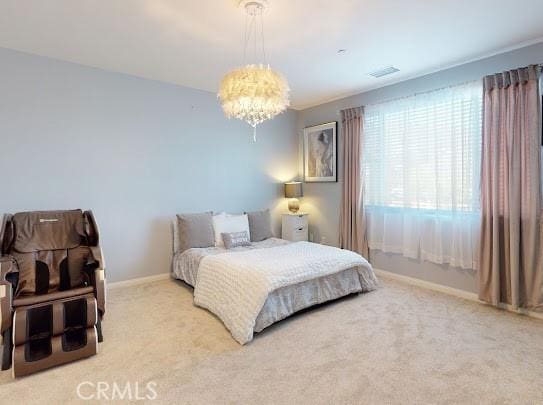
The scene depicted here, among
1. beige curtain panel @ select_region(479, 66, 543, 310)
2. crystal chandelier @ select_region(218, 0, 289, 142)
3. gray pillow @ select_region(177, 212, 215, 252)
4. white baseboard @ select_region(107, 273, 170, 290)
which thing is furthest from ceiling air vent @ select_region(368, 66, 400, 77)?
white baseboard @ select_region(107, 273, 170, 290)

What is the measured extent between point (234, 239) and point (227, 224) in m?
0.31

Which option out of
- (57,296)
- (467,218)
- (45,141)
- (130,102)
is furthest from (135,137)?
(467,218)

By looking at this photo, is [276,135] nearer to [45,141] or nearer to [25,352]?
[45,141]

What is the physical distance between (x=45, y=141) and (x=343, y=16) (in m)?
3.18

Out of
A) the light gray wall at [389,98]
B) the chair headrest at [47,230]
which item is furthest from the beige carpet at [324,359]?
the chair headrest at [47,230]

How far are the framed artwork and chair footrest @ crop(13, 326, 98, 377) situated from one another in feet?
12.2

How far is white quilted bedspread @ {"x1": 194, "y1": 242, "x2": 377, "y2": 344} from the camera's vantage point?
100 inches

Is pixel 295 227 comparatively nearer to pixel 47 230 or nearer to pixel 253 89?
pixel 253 89

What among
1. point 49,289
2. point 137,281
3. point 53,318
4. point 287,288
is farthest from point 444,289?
point 49,289

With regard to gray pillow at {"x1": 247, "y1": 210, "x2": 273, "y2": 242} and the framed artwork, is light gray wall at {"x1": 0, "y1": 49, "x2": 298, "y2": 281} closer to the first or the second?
gray pillow at {"x1": 247, "y1": 210, "x2": 273, "y2": 242}

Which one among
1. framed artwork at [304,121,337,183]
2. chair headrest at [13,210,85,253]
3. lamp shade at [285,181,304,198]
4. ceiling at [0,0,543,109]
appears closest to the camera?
ceiling at [0,0,543,109]

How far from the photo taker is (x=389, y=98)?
13.4 feet

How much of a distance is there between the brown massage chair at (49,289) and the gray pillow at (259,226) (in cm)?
206

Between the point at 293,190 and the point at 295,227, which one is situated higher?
the point at 293,190
